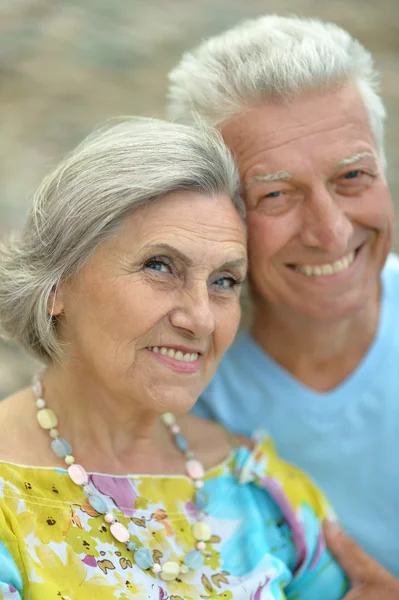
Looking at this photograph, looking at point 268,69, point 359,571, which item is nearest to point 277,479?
point 359,571

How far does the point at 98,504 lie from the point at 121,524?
0.09 meters

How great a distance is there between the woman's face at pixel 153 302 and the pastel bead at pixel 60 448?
222mm

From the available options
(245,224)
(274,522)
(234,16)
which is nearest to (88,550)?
(274,522)

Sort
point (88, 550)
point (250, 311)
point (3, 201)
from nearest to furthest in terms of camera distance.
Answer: point (88, 550)
point (250, 311)
point (3, 201)

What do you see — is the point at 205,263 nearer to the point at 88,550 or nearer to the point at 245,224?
the point at 245,224

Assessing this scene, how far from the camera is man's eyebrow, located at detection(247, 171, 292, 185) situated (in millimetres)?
2705

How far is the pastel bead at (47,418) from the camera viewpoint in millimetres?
2467

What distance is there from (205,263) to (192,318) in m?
0.17

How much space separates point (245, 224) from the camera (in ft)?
8.93

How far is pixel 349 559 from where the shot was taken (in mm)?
2742

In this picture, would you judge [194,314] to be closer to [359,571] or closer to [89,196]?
[89,196]

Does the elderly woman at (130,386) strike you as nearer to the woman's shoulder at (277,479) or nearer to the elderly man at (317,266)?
the woman's shoulder at (277,479)

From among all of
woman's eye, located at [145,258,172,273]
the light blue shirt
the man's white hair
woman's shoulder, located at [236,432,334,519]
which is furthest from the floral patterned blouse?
the man's white hair

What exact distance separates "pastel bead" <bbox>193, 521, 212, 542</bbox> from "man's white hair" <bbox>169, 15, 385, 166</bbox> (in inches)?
52.1
